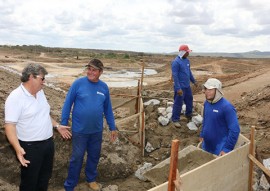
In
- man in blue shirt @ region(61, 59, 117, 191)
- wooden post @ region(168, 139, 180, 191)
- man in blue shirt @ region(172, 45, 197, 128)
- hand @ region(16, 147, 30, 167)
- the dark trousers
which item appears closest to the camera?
wooden post @ region(168, 139, 180, 191)

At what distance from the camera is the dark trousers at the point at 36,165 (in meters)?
3.74

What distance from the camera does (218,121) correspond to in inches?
179

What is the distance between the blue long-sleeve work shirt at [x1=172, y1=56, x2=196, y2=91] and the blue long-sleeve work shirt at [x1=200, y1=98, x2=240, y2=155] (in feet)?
8.13

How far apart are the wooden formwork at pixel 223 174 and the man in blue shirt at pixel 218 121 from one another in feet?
0.60

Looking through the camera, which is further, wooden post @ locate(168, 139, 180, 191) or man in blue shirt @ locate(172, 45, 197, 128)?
man in blue shirt @ locate(172, 45, 197, 128)

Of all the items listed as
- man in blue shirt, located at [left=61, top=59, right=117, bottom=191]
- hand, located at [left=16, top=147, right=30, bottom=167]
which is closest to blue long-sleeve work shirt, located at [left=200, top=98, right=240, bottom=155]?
man in blue shirt, located at [left=61, top=59, right=117, bottom=191]

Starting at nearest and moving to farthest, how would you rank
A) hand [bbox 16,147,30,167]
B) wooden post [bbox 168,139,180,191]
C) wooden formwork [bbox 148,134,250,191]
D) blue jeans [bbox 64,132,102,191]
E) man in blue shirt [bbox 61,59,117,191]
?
wooden post [bbox 168,139,180,191], hand [bbox 16,147,30,167], wooden formwork [bbox 148,134,250,191], man in blue shirt [bbox 61,59,117,191], blue jeans [bbox 64,132,102,191]

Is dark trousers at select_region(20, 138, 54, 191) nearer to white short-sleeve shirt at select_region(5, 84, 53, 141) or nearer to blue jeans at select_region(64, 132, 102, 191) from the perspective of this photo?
white short-sleeve shirt at select_region(5, 84, 53, 141)

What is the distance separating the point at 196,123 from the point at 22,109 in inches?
203

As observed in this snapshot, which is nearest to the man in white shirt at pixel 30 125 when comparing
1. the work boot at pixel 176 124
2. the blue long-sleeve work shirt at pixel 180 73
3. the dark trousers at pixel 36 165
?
the dark trousers at pixel 36 165

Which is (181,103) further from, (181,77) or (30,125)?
(30,125)

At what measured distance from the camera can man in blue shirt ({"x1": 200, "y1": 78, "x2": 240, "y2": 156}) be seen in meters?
4.39

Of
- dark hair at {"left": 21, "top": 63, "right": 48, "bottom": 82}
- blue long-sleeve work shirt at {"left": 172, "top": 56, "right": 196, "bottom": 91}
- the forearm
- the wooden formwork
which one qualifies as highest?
dark hair at {"left": 21, "top": 63, "right": 48, "bottom": 82}

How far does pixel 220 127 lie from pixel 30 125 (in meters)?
2.41
